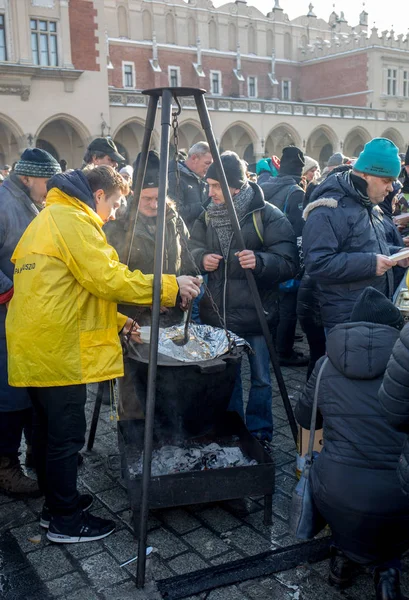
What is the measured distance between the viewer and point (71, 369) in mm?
3045

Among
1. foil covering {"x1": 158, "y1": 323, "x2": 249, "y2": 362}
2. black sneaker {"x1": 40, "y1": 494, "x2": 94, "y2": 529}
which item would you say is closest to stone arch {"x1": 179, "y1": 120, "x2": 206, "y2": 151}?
foil covering {"x1": 158, "y1": 323, "x2": 249, "y2": 362}

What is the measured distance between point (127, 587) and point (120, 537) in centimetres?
44

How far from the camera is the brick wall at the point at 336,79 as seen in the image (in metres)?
43.5

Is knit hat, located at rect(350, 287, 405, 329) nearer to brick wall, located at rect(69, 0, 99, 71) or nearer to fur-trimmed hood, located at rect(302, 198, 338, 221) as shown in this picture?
fur-trimmed hood, located at rect(302, 198, 338, 221)

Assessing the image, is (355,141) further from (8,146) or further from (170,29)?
(8,146)

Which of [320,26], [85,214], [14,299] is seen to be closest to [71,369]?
[14,299]

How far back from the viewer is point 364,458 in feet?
8.58

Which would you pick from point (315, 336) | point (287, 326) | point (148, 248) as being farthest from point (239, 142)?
point (148, 248)

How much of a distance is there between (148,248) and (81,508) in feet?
5.43

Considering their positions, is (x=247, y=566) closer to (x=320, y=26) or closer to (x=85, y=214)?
(x=85, y=214)

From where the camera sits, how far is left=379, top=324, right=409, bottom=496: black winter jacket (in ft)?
6.86

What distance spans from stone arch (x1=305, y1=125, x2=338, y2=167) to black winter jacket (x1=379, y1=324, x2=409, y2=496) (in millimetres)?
37209

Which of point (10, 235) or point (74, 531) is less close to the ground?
point (10, 235)

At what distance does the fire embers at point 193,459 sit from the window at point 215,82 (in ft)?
143
